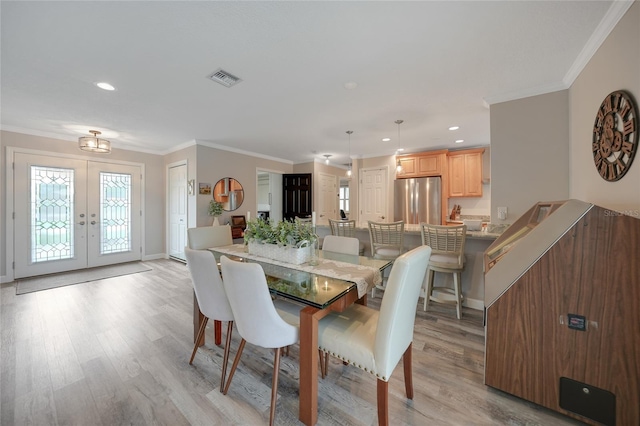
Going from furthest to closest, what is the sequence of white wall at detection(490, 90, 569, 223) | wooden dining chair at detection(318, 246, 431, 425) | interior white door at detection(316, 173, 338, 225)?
interior white door at detection(316, 173, 338, 225)
white wall at detection(490, 90, 569, 223)
wooden dining chair at detection(318, 246, 431, 425)

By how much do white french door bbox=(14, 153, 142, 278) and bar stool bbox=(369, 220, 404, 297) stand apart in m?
5.14

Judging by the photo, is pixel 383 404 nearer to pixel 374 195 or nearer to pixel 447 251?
pixel 447 251

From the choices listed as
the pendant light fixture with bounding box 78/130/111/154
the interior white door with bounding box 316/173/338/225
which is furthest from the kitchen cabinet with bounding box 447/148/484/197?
the pendant light fixture with bounding box 78/130/111/154

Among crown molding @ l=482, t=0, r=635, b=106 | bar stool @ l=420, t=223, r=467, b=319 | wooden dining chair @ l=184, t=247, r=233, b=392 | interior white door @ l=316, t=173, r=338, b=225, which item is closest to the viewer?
crown molding @ l=482, t=0, r=635, b=106

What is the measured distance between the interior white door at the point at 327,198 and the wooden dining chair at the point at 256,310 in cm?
503

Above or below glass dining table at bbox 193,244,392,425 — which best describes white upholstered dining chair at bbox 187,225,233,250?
above

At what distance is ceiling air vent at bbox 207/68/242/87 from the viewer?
2.23 meters

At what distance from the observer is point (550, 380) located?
1.42 metres

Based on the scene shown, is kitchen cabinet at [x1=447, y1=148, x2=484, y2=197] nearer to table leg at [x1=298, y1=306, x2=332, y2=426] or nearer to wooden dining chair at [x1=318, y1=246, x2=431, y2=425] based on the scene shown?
wooden dining chair at [x1=318, y1=246, x2=431, y2=425]

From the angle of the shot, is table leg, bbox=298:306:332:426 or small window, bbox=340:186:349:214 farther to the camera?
small window, bbox=340:186:349:214

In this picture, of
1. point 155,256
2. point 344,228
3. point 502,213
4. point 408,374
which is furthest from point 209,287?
point 155,256

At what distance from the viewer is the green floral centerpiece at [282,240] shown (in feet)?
6.55

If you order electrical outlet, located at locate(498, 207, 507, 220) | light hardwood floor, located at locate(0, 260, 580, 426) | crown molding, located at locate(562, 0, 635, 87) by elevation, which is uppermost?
crown molding, located at locate(562, 0, 635, 87)

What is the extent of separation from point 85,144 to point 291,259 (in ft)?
13.2
